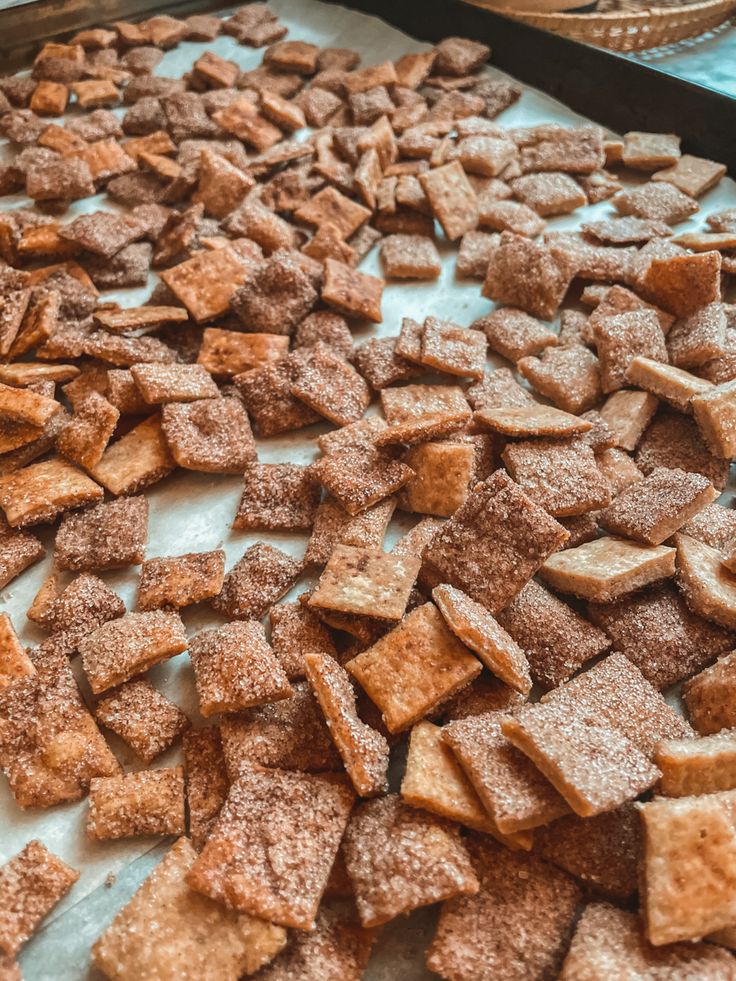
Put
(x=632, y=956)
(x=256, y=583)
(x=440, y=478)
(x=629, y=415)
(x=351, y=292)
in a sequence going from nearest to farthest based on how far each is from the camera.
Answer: (x=632, y=956), (x=256, y=583), (x=440, y=478), (x=629, y=415), (x=351, y=292)

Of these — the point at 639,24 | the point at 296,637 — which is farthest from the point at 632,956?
the point at 639,24

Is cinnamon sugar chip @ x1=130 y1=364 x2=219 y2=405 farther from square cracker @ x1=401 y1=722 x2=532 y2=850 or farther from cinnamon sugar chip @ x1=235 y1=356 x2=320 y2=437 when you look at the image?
square cracker @ x1=401 y1=722 x2=532 y2=850

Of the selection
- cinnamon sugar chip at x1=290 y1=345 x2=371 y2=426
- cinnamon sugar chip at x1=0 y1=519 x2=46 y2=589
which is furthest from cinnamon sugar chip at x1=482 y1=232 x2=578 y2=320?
cinnamon sugar chip at x1=0 y1=519 x2=46 y2=589

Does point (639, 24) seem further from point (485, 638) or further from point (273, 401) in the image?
point (485, 638)

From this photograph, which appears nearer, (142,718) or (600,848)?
(600,848)

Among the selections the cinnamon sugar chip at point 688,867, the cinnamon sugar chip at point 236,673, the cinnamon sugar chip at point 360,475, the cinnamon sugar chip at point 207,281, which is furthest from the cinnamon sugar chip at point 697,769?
the cinnamon sugar chip at point 207,281

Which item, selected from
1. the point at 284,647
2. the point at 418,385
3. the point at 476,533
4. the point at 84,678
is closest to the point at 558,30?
the point at 418,385

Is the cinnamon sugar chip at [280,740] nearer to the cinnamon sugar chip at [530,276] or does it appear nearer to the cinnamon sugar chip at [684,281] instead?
the cinnamon sugar chip at [530,276]
